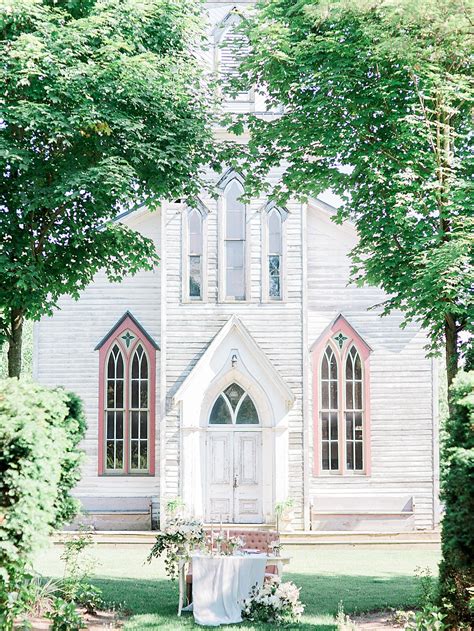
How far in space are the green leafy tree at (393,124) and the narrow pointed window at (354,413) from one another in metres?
9.70

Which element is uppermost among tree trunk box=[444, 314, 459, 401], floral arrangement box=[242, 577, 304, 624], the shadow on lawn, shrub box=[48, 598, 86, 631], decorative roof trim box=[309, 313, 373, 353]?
decorative roof trim box=[309, 313, 373, 353]

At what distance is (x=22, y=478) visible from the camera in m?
8.33

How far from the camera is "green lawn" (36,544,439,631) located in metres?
12.6

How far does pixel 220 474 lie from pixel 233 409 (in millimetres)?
1765

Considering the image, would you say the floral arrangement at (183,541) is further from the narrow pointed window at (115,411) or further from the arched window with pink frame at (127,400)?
the narrow pointed window at (115,411)

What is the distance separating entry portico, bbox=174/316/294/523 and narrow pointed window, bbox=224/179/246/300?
96 centimetres

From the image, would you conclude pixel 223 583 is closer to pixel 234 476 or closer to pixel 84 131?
pixel 84 131

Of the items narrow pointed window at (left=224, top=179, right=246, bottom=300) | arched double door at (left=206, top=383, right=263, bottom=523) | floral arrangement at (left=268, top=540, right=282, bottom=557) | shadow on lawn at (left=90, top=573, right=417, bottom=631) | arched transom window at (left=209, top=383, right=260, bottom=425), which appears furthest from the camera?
narrow pointed window at (left=224, top=179, right=246, bottom=300)

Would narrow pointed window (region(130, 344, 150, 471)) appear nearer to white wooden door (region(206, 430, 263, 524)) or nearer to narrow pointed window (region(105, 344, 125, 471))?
narrow pointed window (region(105, 344, 125, 471))

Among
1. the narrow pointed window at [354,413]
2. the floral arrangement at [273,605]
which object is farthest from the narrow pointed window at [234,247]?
the floral arrangement at [273,605]

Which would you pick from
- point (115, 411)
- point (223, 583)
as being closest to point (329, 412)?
point (115, 411)

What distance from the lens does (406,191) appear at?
41.3 ft

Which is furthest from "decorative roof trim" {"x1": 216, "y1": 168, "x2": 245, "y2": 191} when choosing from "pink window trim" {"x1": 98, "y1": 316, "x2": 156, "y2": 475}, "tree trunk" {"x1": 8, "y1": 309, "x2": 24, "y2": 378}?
"tree trunk" {"x1": 8, "y1": 309, "x2": 24, "y2": 378}

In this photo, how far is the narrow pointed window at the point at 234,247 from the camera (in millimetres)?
23062
